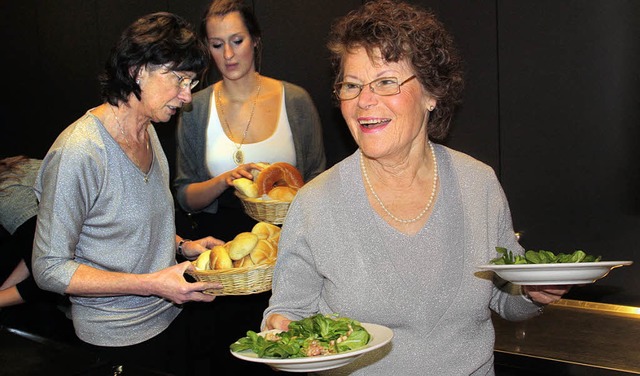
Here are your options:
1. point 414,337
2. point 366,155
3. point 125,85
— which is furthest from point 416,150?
point 125,85

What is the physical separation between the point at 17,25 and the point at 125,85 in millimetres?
3797

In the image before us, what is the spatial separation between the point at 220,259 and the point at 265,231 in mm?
298

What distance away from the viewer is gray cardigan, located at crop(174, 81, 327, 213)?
10.8ft

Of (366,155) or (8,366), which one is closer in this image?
(366,155)

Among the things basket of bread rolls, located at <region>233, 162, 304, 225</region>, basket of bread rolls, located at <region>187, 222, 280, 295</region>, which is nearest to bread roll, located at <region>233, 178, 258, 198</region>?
basket of bread rolls, located at <region>233, 162, 304, 225</region>

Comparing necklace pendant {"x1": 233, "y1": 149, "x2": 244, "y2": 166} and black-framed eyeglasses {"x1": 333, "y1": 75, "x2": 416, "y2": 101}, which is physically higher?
black-framed eyeglasses {"x1": 333, "y1": 75, "x2": 416, "y2": 101}

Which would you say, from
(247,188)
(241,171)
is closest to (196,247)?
(247,188)

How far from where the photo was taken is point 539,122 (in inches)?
128

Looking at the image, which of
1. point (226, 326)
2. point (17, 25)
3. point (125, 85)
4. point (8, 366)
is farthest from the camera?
point (17, 25)

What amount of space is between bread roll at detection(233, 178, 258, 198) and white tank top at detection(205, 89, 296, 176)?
15.4 inches

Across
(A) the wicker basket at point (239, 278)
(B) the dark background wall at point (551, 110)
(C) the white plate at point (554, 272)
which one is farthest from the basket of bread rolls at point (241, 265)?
(B) the dark background wall at point (551, 110)

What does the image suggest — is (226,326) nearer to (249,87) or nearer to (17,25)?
(249,87)

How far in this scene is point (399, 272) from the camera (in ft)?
5.64

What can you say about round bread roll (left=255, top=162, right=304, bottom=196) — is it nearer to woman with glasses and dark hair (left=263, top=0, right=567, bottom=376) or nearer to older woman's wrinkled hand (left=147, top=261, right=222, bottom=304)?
older woman's wrinkled hand (left=147, top=261, right=222, bottom=304)
